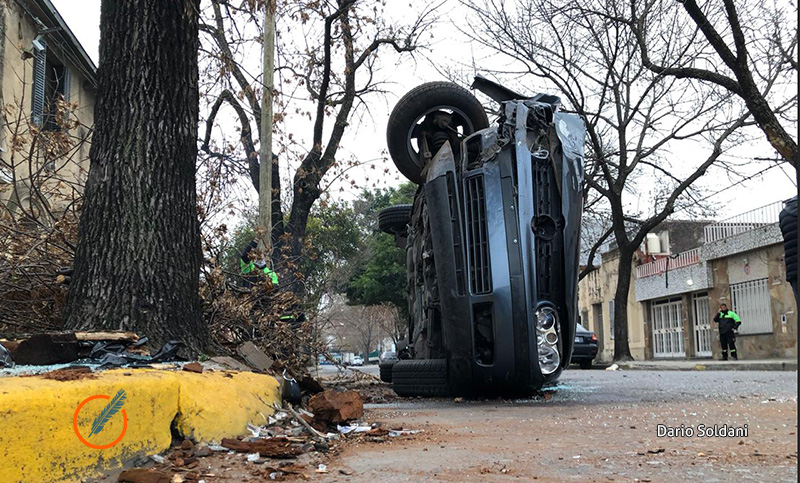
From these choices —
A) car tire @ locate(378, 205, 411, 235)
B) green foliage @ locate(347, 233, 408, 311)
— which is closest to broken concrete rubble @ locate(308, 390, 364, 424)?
car tire @ locate(378, 205, 411, 235)

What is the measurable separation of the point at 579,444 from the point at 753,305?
898 inches

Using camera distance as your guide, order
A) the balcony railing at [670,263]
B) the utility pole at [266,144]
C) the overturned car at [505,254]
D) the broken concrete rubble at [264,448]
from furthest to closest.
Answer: the balcony railing at [670,263], the utility pole at [266,144], the overturned car at [505,254], the broken concrete rubble at [264,448]

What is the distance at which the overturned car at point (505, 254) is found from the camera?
19.0 feet

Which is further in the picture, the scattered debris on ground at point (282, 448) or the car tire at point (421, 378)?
the car tire at point (421, 378)

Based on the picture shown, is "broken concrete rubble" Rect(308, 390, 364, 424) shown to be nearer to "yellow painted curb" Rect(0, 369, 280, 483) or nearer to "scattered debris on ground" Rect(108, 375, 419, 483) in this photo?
"scattered debris on ground" Rect(108, 375, 419, 483)

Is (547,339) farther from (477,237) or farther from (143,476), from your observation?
(143,476)

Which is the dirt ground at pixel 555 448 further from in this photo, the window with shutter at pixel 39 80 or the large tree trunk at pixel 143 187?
the window with shutter at pixel 39 80

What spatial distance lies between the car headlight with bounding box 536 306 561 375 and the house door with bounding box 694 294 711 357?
23630 mm

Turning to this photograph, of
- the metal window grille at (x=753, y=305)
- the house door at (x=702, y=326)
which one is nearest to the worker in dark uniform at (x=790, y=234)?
the metal window grille at (x=753, y=305)

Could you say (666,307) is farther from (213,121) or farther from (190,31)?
(190,31)

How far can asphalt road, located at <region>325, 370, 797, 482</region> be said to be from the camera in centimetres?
298

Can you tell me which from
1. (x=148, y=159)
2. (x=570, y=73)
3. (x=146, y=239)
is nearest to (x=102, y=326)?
(x=146, y=239)

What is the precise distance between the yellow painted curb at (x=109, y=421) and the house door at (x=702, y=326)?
26.7 meters

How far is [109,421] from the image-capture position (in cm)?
279
